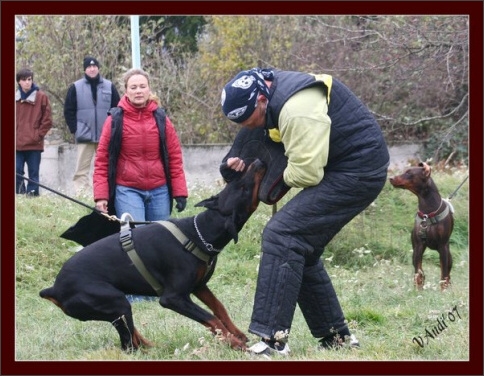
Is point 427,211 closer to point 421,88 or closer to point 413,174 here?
point 413,174

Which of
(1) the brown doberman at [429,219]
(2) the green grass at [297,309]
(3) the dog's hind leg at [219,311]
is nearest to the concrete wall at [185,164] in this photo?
(2) the green grass at [297,309]

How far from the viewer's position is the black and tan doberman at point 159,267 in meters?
5.35

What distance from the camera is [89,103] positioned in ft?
39.8

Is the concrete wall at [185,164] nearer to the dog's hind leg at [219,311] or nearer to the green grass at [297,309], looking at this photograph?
the green grass at [297,309]

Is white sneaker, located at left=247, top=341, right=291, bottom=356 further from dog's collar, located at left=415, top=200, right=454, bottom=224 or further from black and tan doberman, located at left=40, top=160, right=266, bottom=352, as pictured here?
dog's collar, located at left=415, top=200, right=454, bottom=224

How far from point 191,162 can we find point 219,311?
9.15 meters

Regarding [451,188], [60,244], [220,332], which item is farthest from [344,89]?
[451,188]

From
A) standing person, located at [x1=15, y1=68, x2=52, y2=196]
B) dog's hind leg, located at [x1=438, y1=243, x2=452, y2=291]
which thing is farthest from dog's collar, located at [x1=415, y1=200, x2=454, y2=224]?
standing person, located at [x1=15, y1=68, x2=52, y2=196]

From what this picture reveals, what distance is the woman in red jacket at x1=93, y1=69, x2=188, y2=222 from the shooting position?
713 cm

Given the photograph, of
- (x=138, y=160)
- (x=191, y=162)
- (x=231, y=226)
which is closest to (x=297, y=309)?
(x=138, y=160)

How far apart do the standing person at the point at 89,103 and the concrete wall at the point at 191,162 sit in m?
1.39

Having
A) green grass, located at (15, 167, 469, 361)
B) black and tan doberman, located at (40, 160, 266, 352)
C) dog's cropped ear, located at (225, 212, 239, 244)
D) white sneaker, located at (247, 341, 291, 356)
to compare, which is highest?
dog's cropped ear, located at (225, 212, 239, 244)

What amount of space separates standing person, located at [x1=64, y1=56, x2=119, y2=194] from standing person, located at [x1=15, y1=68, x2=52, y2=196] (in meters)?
0.41

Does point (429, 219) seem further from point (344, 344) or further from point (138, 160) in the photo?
point (344, 344)
